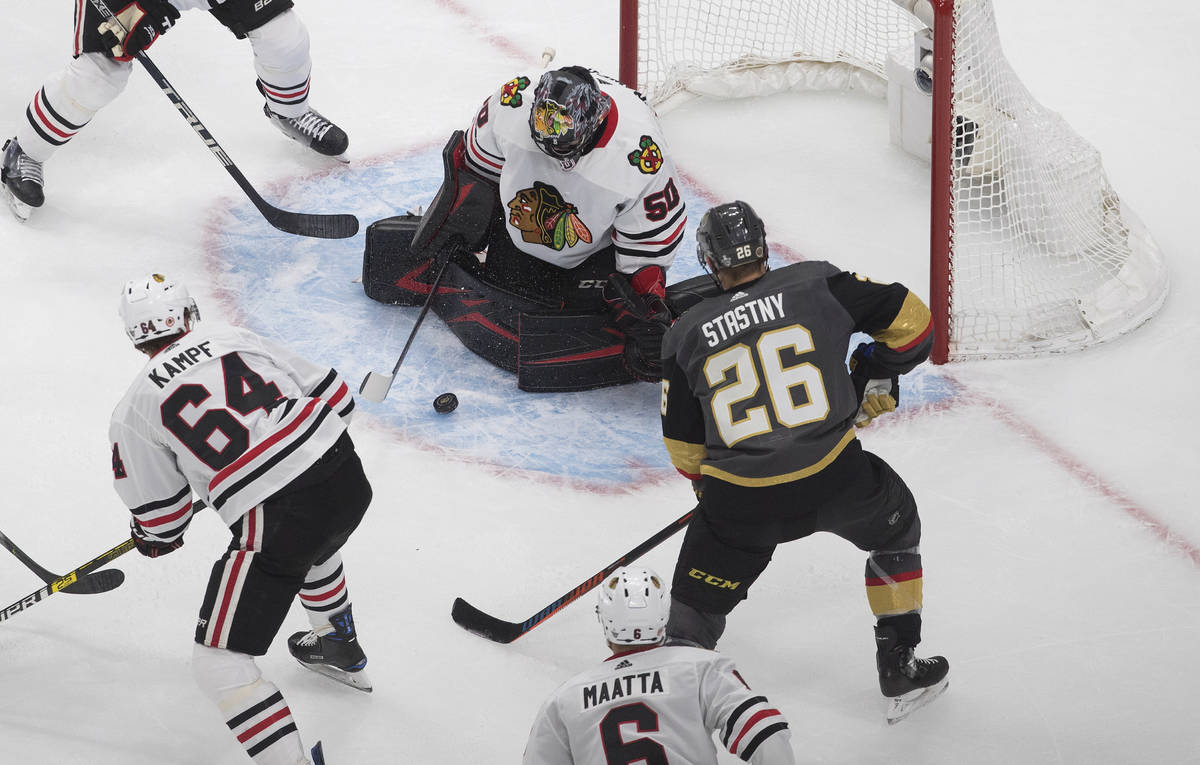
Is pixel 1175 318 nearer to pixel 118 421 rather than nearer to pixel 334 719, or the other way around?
pixel 334 719

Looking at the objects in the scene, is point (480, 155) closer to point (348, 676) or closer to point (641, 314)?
point (641, 314)

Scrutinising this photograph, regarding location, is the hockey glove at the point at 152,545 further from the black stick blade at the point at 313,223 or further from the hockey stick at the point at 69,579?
the black stick blade at the point at 313,223

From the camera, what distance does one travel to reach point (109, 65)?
4270mm

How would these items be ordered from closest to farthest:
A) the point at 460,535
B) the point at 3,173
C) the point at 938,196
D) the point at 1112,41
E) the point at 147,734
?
the point at 147,734 < the point at 460,535 < the point at 938,196 < the point at 3,173 < the point at 1112,41

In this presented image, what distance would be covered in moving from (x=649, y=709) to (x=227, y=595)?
32.7 inches

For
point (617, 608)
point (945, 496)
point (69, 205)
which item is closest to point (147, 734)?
point (617, 608)

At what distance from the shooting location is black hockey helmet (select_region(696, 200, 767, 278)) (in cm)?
264

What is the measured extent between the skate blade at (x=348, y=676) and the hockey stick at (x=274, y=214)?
5.63 ft

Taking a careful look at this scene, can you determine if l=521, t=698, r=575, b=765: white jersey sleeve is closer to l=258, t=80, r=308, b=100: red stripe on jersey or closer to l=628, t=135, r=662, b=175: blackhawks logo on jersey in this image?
l=628, t=135, r=662, b=175: blackhawks logo on jersey

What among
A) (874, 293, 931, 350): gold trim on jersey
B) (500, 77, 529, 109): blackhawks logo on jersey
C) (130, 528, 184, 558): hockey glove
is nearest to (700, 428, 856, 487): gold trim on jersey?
(874, 293, 931, 350): gold trim on jersey

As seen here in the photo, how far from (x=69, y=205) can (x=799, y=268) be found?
9.17ft

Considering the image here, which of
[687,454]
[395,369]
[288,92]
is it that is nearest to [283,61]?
[288,92]

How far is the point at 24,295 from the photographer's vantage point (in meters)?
4.11

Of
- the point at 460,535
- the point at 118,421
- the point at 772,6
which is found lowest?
the point at 460,535
